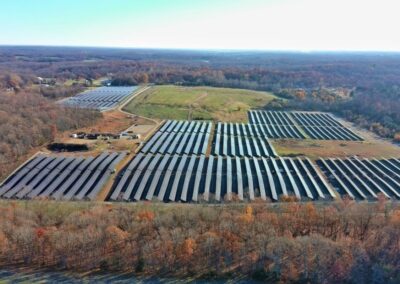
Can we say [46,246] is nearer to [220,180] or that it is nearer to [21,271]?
[21,271]

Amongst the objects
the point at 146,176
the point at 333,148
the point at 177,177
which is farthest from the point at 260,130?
the point at 146,176

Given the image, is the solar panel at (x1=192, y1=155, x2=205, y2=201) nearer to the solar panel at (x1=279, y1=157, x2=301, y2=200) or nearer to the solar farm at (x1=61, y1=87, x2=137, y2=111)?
the solar panel at (x1=279, y1=157, x2=301, y2=200)

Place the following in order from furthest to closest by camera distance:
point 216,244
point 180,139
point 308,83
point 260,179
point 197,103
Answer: point 308,83, point 197,103, point 180,139, point 260,179, point 216,244

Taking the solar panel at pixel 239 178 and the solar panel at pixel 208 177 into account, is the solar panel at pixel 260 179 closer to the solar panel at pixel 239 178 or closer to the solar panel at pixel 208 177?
the solar panel at pixel 239 178

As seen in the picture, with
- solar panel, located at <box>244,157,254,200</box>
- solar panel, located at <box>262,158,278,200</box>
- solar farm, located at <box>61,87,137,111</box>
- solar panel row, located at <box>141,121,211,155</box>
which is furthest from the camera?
solar farm, located at <box>61,87,137,111</box>

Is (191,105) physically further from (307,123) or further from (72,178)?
(72,178)

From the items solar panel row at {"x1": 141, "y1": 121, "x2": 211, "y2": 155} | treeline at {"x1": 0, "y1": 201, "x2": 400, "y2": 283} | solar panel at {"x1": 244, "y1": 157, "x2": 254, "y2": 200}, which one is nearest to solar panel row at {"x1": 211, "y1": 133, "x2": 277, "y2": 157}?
solar panel row at {"x1": 141, "y1": 121, "x2": 211, "y2": 155}
